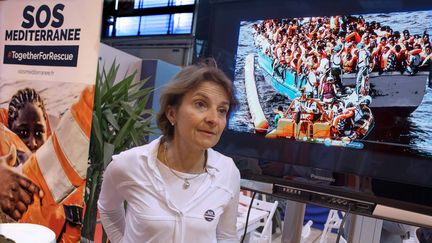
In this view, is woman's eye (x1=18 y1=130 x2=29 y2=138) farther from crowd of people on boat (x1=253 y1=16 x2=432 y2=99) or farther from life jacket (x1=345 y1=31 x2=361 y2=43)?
life jacket (x1=345 y1=31 x2=361 y2=43)

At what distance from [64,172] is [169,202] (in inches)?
33.1

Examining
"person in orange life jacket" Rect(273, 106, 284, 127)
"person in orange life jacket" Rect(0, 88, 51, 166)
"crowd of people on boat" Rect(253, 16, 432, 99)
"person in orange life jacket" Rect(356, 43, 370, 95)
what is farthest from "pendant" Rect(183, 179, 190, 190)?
"person in orange life jacket" Rect(0, 88, 51, 166)

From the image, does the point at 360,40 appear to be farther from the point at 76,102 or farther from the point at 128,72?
the point at 76,102

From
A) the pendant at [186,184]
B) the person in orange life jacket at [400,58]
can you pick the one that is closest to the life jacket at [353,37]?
the person in orange life jacket at [400,58]

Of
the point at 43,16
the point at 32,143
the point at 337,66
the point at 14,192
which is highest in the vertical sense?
the point at 43,16

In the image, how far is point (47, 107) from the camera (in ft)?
5.80

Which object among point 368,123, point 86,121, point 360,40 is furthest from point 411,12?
point 86,121

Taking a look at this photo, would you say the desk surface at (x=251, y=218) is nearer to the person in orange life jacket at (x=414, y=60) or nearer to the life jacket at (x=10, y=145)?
the person in orange life jacket at (x=414, y=60)

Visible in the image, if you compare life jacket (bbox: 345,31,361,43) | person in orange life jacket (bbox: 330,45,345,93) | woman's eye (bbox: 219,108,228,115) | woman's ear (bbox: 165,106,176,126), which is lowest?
woman's ear (bbox: 165,106,176,126)

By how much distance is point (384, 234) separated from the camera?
3.99ft

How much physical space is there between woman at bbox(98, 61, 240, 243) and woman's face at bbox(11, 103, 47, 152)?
76cm

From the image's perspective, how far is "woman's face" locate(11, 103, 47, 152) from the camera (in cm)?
178

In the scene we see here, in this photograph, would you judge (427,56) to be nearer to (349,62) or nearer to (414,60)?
(414,60)

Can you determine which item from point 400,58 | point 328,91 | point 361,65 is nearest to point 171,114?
point 328,91
